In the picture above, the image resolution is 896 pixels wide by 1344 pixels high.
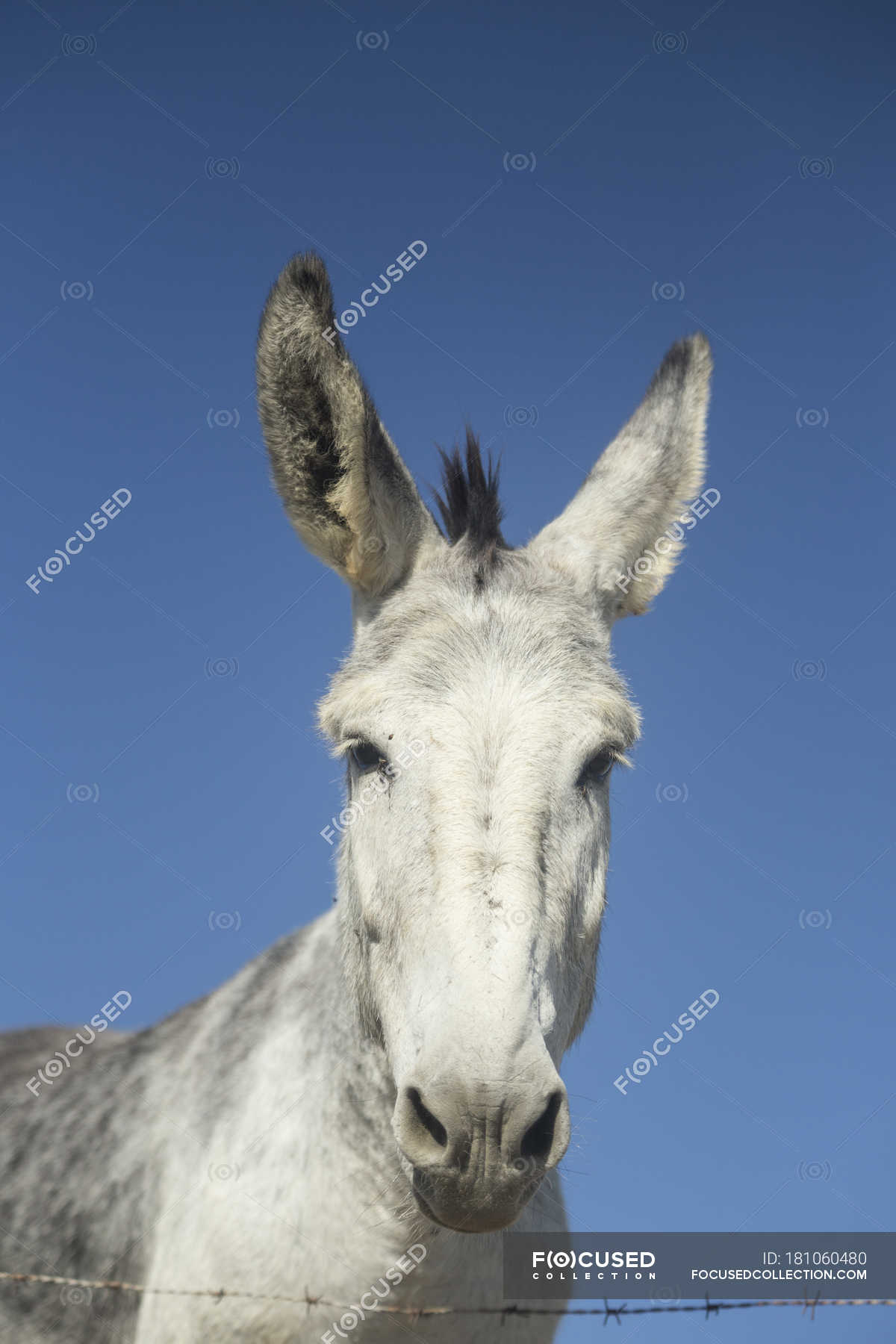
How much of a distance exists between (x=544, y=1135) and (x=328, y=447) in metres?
3.05

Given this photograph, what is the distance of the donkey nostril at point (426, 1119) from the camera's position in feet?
9.73

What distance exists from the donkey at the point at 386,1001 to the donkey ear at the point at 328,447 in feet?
0.04

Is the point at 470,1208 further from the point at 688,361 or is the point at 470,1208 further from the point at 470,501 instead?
the point at 688,361

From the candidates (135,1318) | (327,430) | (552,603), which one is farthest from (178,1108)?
(327,430)

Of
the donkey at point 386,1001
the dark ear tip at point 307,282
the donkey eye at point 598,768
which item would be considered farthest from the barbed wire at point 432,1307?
the dark ear tip at point 307,282

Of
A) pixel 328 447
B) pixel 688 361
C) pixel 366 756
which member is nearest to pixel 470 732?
pixel 366 756

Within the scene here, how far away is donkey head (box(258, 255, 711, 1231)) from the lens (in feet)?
9.66

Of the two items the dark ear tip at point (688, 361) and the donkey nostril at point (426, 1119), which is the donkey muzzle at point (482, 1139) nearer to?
the donkey nostril at point (426, 1119)

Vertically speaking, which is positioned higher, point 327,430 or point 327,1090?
point 327,430

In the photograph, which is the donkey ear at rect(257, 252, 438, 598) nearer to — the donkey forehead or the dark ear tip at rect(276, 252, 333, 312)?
the dark ear tip at rect(276, 252, 333, 312)

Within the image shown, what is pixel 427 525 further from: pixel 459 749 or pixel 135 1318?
pixel 135 1318

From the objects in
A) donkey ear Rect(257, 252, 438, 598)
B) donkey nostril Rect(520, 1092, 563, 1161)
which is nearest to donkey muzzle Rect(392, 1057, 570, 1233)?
donkey nostril Rect(520, 1092, 563, 1161)

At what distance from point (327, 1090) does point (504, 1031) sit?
1512 mm

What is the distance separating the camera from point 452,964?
122 inches
